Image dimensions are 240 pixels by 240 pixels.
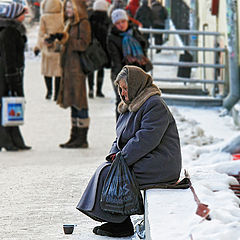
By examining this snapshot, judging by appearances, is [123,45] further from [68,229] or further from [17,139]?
[68,229]

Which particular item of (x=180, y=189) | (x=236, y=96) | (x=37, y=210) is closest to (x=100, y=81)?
(x=236, y=96)

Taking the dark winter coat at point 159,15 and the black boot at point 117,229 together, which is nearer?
the black boot at point 117,229

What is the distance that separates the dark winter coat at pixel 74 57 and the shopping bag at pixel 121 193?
4601 millimetres

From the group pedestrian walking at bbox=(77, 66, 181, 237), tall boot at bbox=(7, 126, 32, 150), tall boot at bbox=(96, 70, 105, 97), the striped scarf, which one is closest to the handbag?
the striped scarf

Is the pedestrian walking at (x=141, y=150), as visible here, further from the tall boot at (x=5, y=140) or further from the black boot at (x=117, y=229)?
the tall boot at (x=5, y=140)

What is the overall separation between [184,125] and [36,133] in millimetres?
2115

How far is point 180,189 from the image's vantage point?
551 centimetres

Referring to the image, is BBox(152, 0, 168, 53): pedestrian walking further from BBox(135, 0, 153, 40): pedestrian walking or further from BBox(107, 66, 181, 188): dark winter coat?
BBox(107, 66, 181, 188): dark winter coat

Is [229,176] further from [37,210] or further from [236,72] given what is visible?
[236,72]

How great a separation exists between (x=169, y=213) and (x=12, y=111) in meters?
5.80

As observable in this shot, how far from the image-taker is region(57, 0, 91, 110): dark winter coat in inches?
394

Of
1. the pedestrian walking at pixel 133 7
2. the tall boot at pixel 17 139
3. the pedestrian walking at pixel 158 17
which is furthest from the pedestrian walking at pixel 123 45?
the pedestrian walking at pixel 133 7

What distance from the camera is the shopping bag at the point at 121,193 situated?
5.48m

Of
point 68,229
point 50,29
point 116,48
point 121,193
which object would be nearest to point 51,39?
point 116,48
